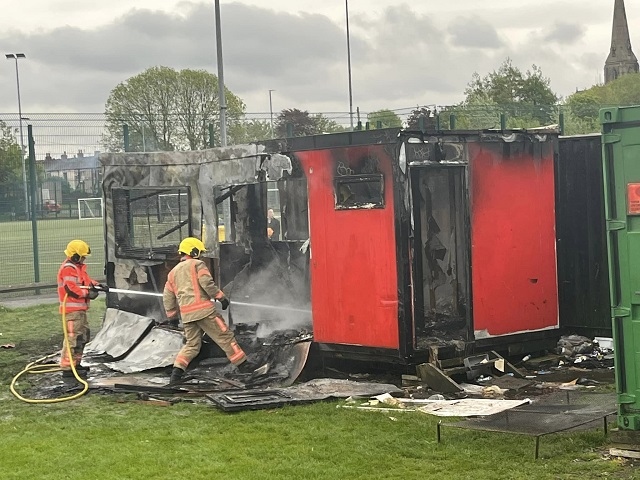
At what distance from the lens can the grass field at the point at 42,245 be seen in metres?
18.7

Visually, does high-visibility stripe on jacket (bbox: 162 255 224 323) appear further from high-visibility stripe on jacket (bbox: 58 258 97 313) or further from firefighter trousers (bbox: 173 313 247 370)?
high-visibility stripe on jacket (bbox: 58 258 97 313)

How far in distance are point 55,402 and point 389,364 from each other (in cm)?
340

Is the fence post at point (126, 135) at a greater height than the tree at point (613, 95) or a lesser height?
lesser

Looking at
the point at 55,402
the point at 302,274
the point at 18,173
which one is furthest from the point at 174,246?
the point at 18,173

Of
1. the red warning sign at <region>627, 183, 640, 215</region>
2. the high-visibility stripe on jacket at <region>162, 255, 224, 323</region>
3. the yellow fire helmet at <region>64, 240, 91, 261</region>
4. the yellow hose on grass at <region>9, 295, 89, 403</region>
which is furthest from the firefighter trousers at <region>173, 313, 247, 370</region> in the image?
the red warning sign at <region>627, 183, 640, 215</region>

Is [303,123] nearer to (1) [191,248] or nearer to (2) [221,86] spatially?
(2) [221,86]

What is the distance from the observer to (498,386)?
867 centimetres

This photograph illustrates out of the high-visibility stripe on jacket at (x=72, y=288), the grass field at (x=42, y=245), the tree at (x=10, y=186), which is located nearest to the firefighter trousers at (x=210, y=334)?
the high-visibility stripe on jacket at (x=72, y=288)

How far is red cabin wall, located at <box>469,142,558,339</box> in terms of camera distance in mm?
9391

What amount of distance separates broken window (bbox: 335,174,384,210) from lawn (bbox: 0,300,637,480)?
2231mm

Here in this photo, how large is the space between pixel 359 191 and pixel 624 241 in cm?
386

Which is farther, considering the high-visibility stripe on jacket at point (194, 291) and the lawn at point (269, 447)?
the high-visibility stripe on jacket at point (194, 291)

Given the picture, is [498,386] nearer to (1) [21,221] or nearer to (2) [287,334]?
(2) [287,334]

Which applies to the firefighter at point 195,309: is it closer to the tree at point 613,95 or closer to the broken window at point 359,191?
the broken window at point 359,191
